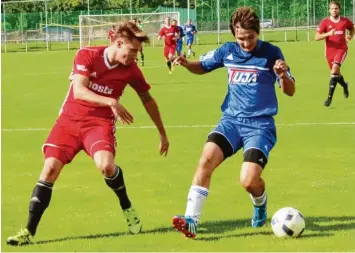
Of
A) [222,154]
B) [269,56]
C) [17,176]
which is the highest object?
[269,56]

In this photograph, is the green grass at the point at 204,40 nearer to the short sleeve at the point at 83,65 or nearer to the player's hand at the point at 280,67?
the short sleeve at the point at 83,65

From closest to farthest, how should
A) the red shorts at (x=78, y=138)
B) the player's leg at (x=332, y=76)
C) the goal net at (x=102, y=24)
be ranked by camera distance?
the red shorts at (x=78, y=138) → the player's leg at (x=332, y=76) → the goal net at (x=102, y=24)

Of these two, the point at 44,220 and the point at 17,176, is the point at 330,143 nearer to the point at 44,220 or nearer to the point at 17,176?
the point at 17,176

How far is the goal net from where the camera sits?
53.2 m

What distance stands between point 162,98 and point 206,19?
→ 43.6m

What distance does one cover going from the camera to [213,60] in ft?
27.5

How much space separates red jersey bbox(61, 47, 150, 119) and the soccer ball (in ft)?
6.03

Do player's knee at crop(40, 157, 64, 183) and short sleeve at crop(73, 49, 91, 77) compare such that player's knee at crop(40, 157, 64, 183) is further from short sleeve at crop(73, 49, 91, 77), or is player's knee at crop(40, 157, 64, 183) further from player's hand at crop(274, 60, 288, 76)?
player's hand at crop(274, 60, 288, 76)

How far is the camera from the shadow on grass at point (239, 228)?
774 centimetres

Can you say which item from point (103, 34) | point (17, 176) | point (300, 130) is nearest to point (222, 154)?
point (17, 176)

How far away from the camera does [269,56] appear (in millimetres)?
7984

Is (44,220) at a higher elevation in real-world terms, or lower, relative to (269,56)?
lower

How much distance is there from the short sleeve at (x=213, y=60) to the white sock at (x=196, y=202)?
1.34m

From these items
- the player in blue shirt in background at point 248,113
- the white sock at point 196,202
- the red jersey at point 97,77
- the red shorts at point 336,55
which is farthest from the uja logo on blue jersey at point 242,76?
the red shorts at point 336,55
